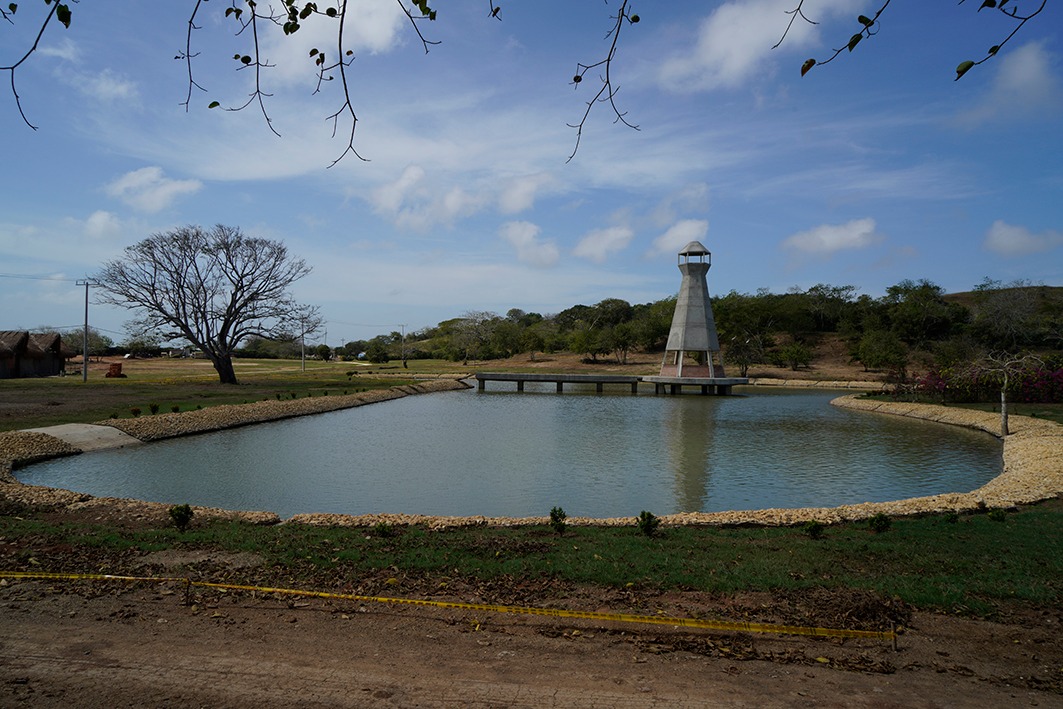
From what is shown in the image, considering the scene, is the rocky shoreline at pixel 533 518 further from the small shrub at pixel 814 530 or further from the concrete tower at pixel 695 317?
the concrete tower at pixel 695 317

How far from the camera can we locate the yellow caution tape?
6.07m

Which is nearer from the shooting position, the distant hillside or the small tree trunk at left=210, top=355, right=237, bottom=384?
the small tree trunk at left=210, top=355, right=237, bottom=384

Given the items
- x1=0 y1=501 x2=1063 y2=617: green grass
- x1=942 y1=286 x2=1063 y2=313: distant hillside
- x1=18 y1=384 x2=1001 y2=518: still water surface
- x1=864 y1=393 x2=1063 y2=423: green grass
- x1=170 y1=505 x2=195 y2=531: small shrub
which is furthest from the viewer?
x1=942 y1=286 x2=1063 y2=313: distant hillside

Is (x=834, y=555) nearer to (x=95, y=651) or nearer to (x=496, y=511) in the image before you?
(x=496, y=511)

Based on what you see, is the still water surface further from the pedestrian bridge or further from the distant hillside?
the distant hillside

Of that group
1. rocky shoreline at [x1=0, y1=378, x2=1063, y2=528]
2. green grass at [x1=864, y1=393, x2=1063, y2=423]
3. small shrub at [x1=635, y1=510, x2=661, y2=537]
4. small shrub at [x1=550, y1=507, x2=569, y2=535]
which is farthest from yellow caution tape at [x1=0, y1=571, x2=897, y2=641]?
green grass at [x1=864, y1=393, x2=1063, y2=423]

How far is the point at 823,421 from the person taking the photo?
32531mm

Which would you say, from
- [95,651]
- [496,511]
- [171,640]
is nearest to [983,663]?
[171,640]

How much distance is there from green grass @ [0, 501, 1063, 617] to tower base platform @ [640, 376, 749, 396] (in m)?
39.4

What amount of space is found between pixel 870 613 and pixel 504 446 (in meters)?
17.9

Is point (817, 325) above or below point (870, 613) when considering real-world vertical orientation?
above

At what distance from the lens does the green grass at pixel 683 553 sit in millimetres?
7426

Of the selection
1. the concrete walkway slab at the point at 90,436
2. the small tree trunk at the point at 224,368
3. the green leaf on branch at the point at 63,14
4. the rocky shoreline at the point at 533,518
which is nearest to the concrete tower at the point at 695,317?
the rocky shoreline at the point at 533,518

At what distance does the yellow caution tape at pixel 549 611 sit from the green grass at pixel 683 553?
0.65m
